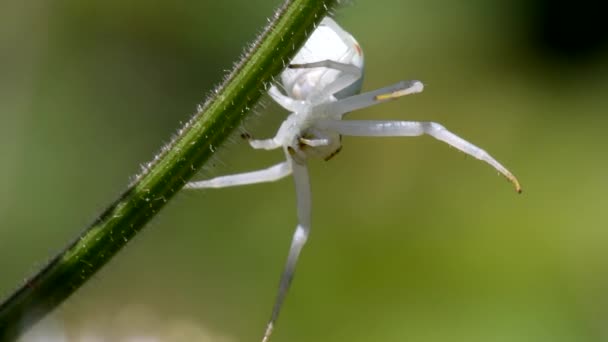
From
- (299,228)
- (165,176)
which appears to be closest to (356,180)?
(299,228)

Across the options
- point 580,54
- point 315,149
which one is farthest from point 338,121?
point 580,54

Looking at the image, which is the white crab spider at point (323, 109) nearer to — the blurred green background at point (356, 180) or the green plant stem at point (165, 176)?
the green plant stem at point (165, 176)

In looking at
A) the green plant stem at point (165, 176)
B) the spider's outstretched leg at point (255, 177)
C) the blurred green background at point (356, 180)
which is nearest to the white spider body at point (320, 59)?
the spider's outstretched leg at point (255, 177)

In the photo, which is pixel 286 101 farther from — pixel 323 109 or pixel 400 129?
pixel 400 129

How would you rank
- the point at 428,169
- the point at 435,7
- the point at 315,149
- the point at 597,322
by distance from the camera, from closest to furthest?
the point at 315,149 → the point at 597,322 → the point at 428,169 → the point at 435,7

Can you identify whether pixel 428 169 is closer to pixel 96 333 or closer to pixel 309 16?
pixel 96 333

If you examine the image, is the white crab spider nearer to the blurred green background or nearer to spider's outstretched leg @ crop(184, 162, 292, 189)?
spider's outstretched leg @ crop(184, 162, 292, 189)
